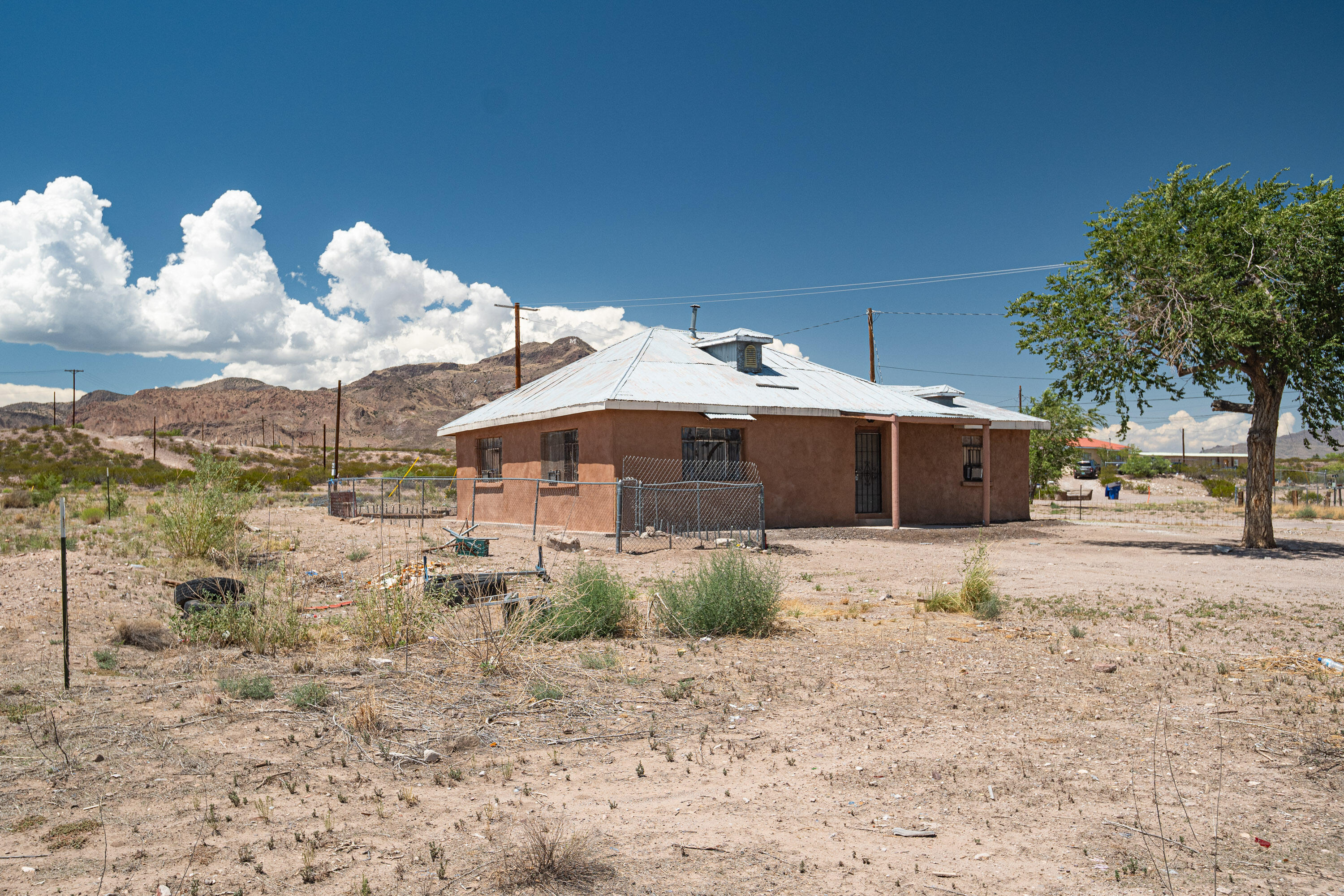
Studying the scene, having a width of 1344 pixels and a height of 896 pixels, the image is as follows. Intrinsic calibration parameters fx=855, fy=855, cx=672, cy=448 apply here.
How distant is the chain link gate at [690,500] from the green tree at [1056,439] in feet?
69.3

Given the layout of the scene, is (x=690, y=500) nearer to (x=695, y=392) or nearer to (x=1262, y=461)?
(x=695, y=392)

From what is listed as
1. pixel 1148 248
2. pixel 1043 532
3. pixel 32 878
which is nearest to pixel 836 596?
pixel 32 878

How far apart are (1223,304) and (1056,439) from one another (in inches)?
950

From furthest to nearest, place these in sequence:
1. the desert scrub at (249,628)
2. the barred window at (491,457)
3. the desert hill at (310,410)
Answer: the desert hill at (310,410) < the barred window at (491,457) < the desert scrub at (249,628)

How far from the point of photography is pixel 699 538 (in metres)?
16.2

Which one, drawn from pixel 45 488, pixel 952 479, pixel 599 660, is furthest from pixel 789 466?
pixel 45 488

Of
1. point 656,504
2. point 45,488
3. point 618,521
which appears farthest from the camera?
point 45,488

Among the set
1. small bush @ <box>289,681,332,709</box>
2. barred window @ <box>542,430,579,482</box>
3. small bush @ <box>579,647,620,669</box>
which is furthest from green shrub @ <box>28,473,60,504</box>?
small bush @ <box>579,647,620,669</box>

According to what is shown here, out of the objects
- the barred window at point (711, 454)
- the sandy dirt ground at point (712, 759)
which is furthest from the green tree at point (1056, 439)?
the sandy dirt ground at point (712, 759)

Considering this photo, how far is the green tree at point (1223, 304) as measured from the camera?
A: 15.9 m

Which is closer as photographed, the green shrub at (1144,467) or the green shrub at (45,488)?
the green shrub at (45,488)

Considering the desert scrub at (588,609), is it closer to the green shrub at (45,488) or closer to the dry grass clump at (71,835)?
the dry grass clump at (71,835)

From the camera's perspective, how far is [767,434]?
20656 mm

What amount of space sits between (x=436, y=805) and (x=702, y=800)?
138cm
